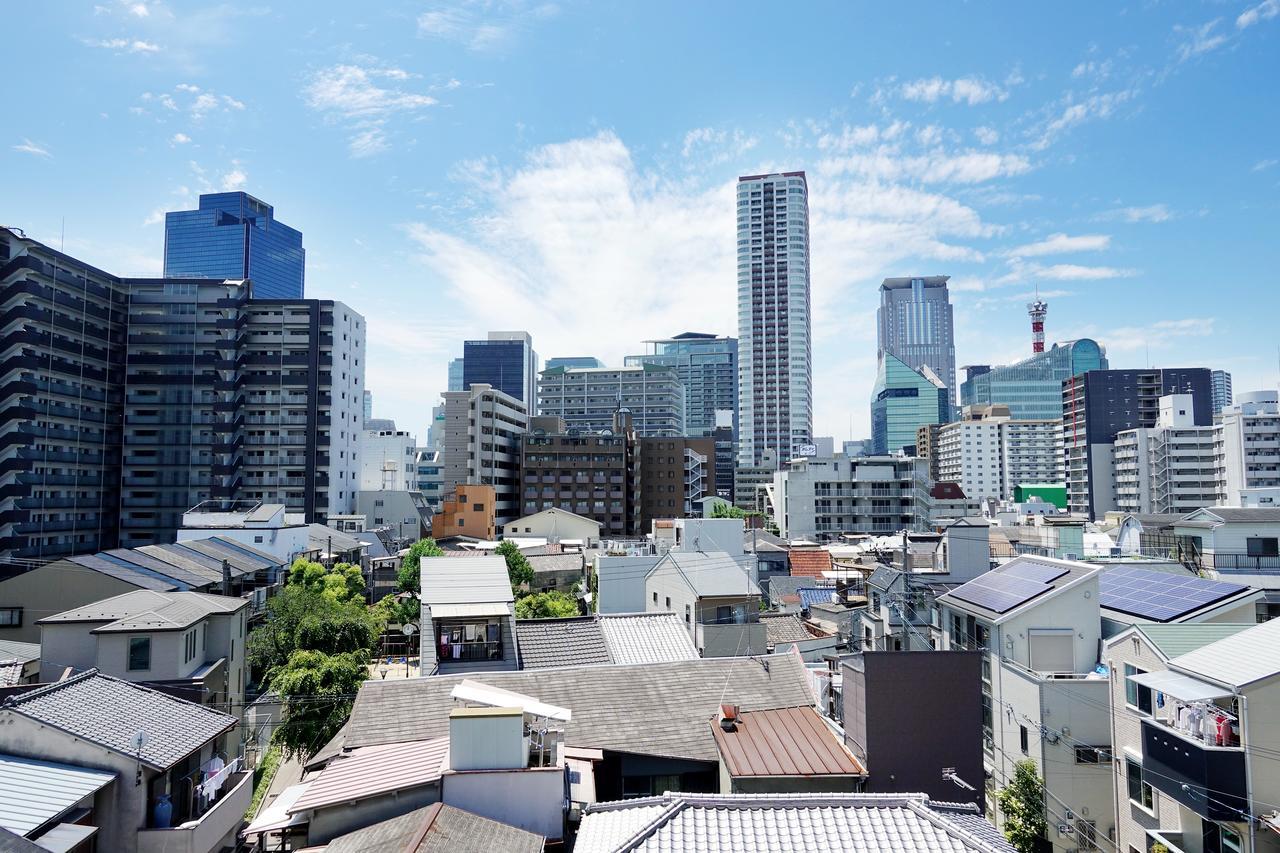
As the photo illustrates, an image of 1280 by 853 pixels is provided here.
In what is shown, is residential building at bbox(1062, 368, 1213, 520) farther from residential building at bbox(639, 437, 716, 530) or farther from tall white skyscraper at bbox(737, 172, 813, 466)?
residential building at bbox(639, 437, 716, 530)

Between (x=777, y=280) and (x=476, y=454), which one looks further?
(x=777, y=280)

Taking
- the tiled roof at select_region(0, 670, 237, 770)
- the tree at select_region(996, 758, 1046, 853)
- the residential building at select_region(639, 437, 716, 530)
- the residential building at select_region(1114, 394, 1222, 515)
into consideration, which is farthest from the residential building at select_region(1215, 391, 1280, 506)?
the tiled roof at select_region(0, 670, 237, 770)

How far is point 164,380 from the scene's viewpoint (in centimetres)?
7800

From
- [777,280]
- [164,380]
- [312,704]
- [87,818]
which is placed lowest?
[312,704]

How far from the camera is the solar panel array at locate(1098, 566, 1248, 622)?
66.4 ft

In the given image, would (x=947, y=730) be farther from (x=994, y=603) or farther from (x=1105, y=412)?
(x=1105, y=412)

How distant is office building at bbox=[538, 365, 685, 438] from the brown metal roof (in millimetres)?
130381

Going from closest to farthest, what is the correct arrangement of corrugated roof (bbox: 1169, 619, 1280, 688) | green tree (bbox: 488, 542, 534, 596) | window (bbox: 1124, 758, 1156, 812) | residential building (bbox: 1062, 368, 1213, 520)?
corrugated roof (bbox: 1169, 619, 1280, 688) → window (bbox: 1124, 758, 1156, 812) → green tree (bbox: 488, 542, 534, 596) → residential building (bbox: 1062, 368, 1213, 520)

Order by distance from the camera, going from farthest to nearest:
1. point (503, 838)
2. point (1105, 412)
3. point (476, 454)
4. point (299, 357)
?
point (1105, 412)
point (476, 454)
point (299, 357)
point (503, 838)

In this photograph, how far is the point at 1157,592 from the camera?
71.6 feet

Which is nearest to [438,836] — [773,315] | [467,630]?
[467,630]

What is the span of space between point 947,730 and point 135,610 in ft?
78.2

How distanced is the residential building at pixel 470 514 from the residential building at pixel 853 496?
33.3 meters

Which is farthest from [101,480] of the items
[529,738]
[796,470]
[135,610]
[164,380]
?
[529,738]
